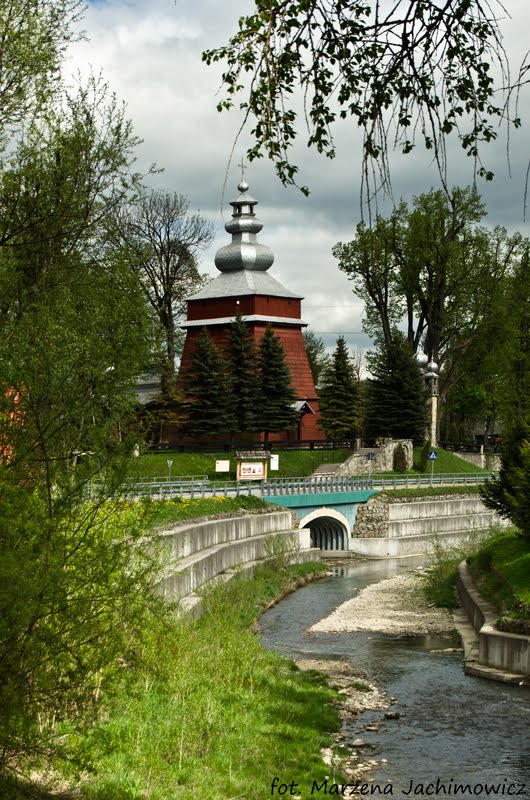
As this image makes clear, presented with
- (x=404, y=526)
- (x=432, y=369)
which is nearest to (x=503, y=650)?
(x=404, y=526)

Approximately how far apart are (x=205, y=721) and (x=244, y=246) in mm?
65981

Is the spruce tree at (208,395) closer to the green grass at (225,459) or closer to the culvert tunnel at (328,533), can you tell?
the green grass at (225,459)

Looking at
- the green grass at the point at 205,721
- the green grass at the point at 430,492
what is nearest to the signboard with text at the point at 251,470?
the green grass at the point at 430,492

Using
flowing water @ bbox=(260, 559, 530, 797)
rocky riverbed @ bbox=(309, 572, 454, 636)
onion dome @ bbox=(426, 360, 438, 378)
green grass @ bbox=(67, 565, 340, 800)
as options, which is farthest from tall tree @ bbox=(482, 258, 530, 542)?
green grass @ bbox=(67, 565, 340, 800)

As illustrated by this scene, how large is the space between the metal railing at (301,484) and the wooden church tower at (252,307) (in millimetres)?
11139

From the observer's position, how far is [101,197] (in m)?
23.3

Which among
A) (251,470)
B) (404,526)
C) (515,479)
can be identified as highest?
(251,470)

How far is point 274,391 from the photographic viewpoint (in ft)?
221

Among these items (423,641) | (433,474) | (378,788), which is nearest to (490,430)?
(433,474)

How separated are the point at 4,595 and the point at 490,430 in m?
91.6

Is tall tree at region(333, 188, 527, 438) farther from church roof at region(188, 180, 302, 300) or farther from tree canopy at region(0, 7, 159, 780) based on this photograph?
tree canopy at region(0, 7, 159, 780)

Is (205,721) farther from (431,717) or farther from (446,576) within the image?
(446,576)

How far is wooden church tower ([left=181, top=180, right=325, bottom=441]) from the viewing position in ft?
245

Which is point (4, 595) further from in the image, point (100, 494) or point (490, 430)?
point (490, 430)
